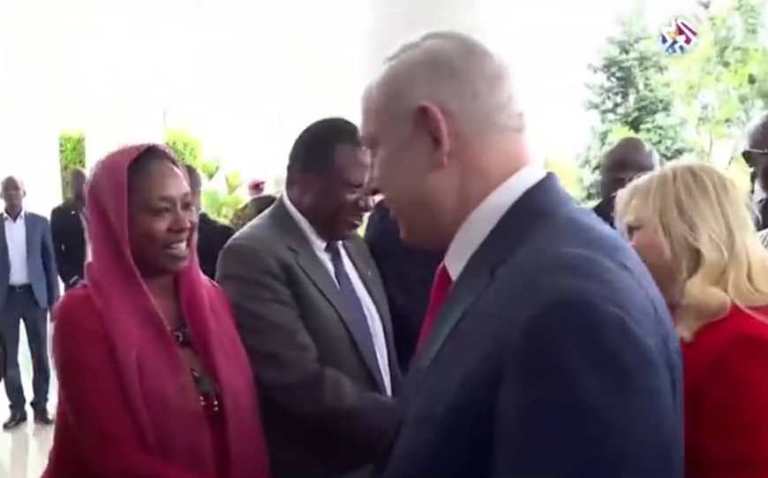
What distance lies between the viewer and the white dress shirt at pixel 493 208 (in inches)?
51.8

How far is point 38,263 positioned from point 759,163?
4931 mm

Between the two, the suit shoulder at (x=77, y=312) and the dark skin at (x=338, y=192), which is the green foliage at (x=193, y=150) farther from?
the suit shoulder at (x=77, y=312)

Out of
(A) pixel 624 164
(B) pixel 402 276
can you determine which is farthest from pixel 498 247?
(A) pixel 624 164

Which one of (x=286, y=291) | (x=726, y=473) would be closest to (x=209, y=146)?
(x=286, y=291)

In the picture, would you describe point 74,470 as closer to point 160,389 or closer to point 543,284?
point 160,389

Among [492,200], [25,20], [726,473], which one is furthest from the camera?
[25,20]

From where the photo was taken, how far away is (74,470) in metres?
2.19

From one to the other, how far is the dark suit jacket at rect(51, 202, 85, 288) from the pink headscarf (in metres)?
5.14

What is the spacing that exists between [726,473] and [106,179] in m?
1.27

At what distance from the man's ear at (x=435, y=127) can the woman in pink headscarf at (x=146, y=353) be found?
1.04m

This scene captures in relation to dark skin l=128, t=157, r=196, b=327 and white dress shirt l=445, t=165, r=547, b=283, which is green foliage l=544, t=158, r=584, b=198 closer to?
dark skin l=128, t=157, r=196, b=327

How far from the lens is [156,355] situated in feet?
7.14

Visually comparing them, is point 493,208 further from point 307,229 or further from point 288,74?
point 288,74

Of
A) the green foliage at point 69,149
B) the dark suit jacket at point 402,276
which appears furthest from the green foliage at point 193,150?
the dark suit jacket at point 402,276
